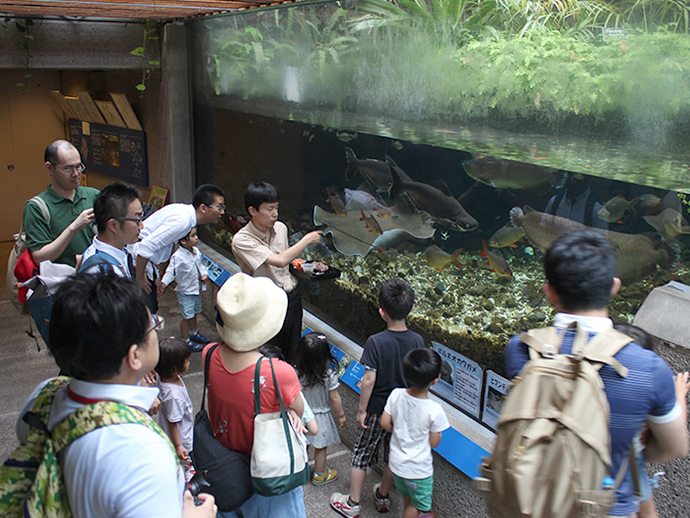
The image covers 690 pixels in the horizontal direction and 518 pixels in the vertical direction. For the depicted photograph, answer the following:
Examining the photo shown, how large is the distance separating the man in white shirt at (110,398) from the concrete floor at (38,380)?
2307 mm

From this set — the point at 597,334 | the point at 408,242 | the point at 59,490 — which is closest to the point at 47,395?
the point at 59,490

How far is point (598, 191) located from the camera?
2.90m

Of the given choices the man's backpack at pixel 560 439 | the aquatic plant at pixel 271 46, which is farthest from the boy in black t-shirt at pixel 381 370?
the aquatic plant at pixel 271 46

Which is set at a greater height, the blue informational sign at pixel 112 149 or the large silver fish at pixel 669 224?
the large silver fish at pixel 669 224

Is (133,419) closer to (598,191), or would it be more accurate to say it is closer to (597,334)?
(597,334)

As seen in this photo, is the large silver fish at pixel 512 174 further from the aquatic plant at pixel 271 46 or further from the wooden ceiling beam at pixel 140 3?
the wooden ceiling beam at pixel 140 3

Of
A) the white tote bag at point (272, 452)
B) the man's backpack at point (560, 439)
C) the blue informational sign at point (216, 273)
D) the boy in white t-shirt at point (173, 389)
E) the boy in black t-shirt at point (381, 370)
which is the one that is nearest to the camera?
the man's backpack at point (560, 439)

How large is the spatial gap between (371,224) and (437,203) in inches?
34.0

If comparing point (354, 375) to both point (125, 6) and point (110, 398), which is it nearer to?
point (110, 398)

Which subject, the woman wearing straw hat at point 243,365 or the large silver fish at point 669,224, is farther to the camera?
the large silver fish at point 669,224

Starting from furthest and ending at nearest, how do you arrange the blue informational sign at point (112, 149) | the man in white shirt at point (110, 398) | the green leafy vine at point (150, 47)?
the blue informational sign at point (112, 149)
the green leafy vine at point (150, 47)
the man in white shirt at point (110, 398)

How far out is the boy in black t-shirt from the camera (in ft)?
10.7

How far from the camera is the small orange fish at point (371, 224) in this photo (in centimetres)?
464

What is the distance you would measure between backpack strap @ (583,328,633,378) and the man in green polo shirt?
301 cm
